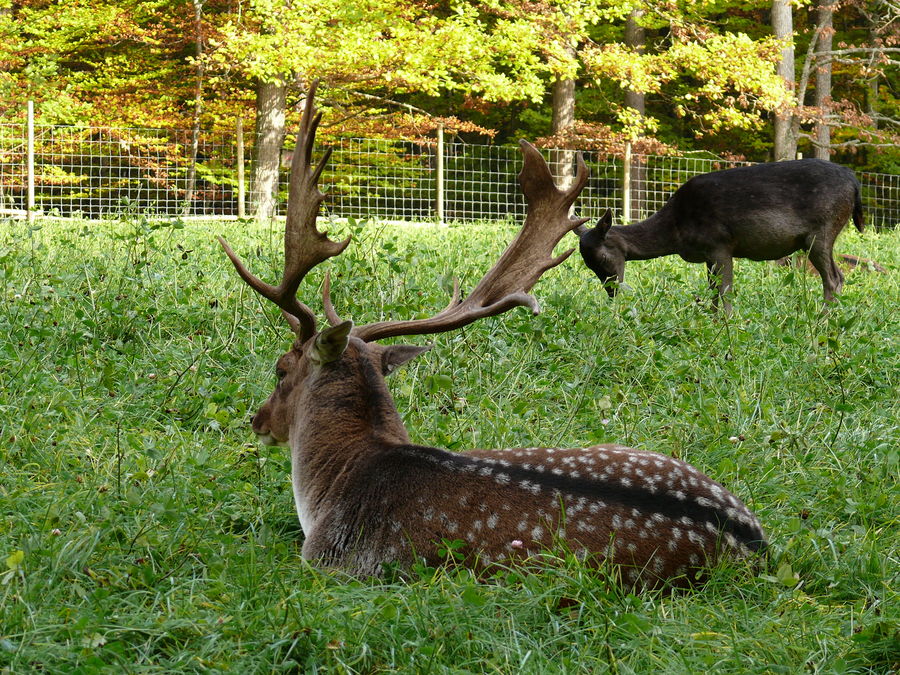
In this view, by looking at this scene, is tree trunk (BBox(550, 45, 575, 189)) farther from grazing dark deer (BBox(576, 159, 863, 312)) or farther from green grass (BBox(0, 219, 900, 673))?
green grass (BBox(0, 219, 900, 673))

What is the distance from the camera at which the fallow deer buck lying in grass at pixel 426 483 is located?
123 inches

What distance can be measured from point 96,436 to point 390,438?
60.9 inches

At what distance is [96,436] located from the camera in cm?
454

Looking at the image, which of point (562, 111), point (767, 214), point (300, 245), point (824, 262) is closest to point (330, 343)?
point (300, 245)

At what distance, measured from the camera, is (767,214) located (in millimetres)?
8773

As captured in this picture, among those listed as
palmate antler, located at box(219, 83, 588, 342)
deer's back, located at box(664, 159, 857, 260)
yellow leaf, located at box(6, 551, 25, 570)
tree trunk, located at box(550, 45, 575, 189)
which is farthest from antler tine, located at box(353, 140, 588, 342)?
tree trunk, located at box(550, 45, 575, 189)

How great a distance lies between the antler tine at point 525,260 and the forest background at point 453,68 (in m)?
13.9

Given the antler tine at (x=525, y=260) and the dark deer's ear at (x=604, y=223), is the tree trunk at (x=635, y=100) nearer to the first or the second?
the dark deer's ear at (x=604, y=223)

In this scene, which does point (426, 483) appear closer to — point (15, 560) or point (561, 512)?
point (561, 512)

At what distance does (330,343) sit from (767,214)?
602cm

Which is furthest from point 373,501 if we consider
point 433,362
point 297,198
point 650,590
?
point 433,362

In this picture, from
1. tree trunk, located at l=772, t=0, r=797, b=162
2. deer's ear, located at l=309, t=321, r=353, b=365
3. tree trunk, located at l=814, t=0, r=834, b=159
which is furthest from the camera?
tree trunk, located at l=814, t=0, r=834, b=159

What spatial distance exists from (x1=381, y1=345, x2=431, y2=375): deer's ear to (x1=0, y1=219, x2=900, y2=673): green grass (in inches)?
12.7

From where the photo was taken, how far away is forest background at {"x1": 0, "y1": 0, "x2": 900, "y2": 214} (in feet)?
60.7
